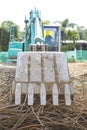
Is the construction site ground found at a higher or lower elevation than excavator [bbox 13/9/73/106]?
lower

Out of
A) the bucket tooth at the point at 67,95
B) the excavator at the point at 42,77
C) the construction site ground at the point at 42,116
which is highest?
the excavator at the point at 42,77

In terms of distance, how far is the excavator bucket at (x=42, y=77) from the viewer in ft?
16.7

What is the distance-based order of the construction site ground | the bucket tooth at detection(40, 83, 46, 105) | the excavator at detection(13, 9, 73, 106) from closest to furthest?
the construction site ground, the bucket tooth at detection(40, 83, 46, 105), the excavator at detection(13, 9, 73, 106)

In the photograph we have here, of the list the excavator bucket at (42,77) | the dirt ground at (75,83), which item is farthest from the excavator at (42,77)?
the dirt ground at (75,83)

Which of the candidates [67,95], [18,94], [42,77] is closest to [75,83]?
[42,77]

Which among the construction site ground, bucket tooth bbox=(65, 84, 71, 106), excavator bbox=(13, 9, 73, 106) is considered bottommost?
the construction site ground

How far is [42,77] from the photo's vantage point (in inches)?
210

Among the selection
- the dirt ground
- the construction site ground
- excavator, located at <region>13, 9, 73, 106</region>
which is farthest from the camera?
the dirt ground

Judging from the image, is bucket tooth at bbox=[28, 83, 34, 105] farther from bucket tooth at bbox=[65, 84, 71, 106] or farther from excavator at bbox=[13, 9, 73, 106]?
bucket tooth at bbox=[65, 84, 71, 106]

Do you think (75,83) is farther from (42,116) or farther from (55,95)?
(42,116)

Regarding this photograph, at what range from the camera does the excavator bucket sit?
5094 millimetres

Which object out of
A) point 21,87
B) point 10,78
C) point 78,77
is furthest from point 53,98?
point 78,77

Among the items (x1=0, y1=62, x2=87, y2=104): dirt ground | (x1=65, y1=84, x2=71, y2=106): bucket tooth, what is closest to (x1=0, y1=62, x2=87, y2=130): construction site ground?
(x1=65, y1=84, x2=71, y2=106): bucket tooth

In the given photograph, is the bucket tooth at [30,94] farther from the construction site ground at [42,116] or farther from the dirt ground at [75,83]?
the dirt ground at [75,83]
